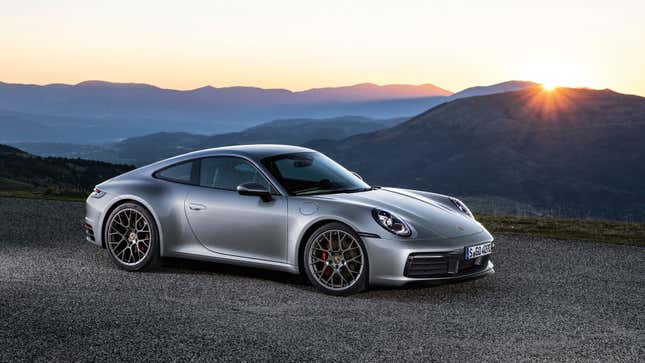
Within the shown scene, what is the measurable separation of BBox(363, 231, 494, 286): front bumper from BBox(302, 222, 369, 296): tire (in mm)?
122

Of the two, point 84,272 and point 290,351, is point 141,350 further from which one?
point 84,272

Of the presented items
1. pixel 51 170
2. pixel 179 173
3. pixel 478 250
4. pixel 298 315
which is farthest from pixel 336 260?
pixel 51 170

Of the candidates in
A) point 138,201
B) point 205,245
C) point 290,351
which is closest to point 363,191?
point 205,245

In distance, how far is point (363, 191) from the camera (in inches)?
326

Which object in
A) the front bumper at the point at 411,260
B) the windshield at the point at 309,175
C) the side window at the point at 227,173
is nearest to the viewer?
the front bumper at the point at 411,260

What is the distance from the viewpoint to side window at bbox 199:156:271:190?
8.13m

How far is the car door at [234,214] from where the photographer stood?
769 centimetres

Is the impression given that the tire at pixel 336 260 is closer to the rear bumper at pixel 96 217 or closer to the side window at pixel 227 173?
the side window at pixel 227 173

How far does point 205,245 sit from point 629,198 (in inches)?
7078

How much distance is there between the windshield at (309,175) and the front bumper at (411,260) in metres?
1.14

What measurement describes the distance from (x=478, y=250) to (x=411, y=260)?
2.89ft

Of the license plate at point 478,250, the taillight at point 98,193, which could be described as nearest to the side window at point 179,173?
the taillight at point 98,193

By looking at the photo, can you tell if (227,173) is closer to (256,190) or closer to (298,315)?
(256,190)

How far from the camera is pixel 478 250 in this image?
754 centimetres
